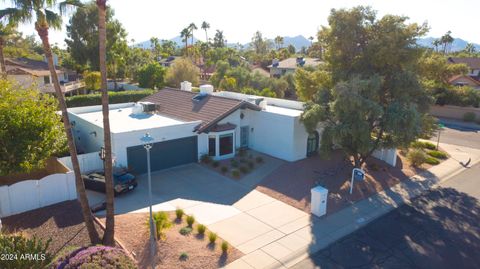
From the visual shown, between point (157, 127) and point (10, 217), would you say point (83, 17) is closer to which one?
point (157, 127)

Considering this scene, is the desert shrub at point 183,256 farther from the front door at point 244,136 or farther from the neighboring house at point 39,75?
the neighboring house at point 39,75

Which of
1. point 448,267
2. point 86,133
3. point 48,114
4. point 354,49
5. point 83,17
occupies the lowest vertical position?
point 448,267

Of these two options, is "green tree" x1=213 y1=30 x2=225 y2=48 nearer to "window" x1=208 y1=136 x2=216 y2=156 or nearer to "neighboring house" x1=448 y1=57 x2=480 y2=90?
"neighboring house" x1=448 y1=57 x2=480 y2=90

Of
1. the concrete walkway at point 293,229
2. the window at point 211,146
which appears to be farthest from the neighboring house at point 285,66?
the concrete walkway at point 293,229

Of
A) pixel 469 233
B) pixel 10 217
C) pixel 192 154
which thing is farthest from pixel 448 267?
pixel 10 217

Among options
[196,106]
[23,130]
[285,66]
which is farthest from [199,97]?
[285,66]
